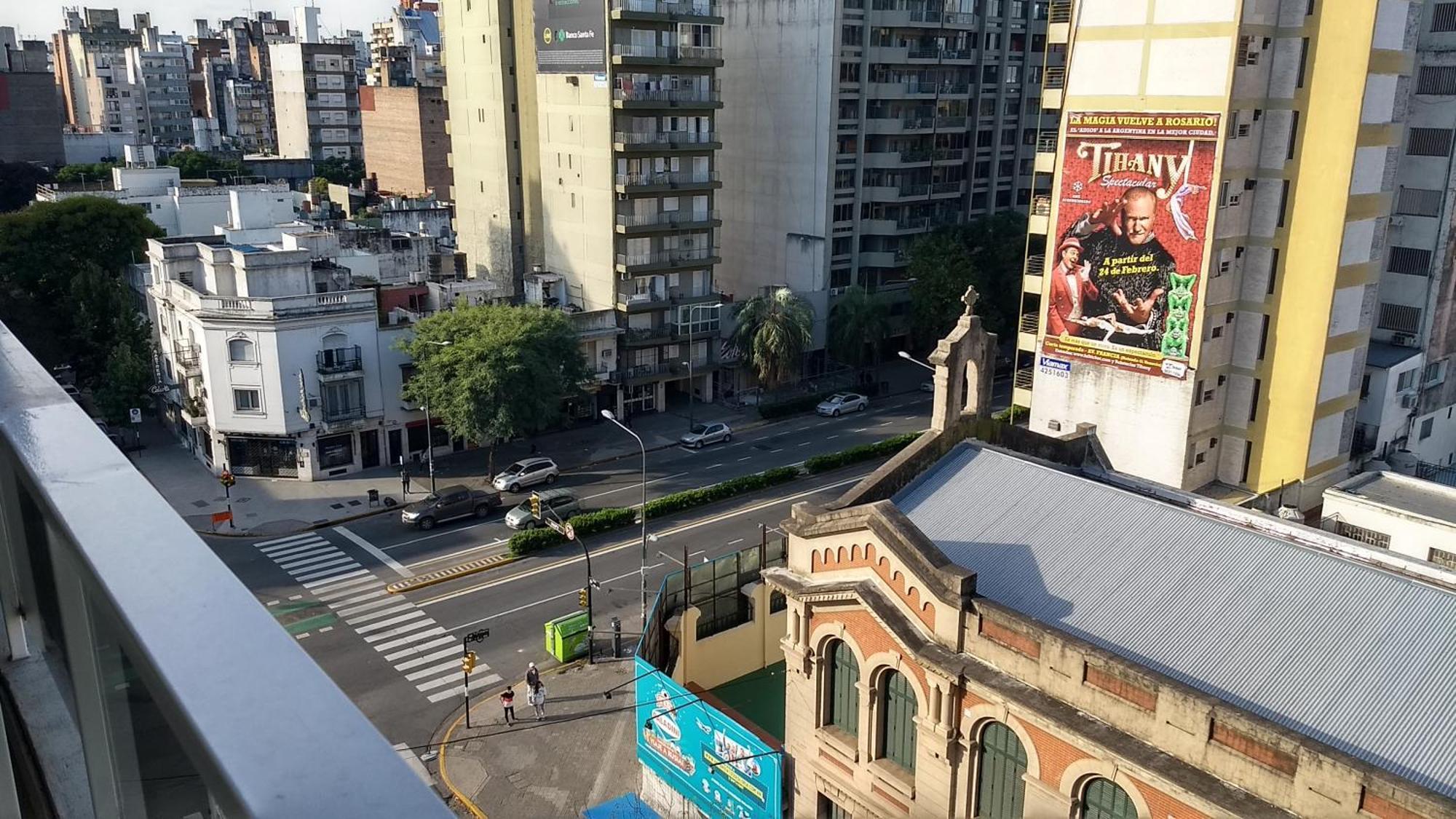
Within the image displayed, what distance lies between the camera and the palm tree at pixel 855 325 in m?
73.6

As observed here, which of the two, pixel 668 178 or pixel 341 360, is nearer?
pixel 341 360

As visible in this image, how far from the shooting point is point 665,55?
66812 mm

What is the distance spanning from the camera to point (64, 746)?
4.91m

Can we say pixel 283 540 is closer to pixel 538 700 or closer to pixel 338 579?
pixel 338 579

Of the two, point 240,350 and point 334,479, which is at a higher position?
point 240,350

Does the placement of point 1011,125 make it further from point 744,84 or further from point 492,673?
point 492,673

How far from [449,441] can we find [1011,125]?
179ft

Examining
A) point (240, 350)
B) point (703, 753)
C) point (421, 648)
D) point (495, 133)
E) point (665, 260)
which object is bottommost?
point (421, 648)

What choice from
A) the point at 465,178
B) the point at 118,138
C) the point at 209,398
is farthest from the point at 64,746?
the point at 118,138

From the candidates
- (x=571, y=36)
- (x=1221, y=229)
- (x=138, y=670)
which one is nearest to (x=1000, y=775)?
(x=138, y=670)

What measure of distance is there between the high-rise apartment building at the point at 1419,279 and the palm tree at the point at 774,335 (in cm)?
3228

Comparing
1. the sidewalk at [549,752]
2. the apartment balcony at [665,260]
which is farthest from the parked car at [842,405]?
Result: the sidewalk at [549,752]

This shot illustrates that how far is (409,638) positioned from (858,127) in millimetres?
52172

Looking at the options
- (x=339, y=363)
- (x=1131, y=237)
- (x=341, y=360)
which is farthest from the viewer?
(x=341, y=360)
